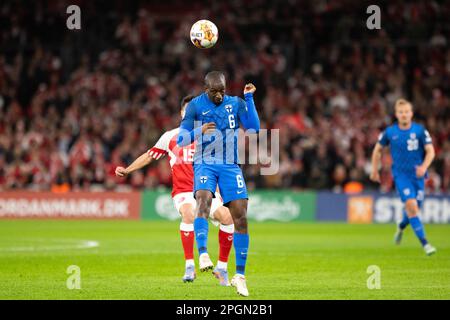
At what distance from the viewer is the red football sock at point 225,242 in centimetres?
1201

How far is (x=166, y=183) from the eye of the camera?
28328 millimetres

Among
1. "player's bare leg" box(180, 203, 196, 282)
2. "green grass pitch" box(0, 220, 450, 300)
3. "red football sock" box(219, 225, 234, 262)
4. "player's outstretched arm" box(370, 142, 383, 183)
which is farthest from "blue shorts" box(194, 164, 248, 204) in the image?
"player's outstretched arm" box(370, 142, 383, 183)

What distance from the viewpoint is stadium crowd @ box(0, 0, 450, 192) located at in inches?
1118

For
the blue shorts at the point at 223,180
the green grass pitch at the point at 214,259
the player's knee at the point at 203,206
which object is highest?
the blue shorts at the point at 223,180

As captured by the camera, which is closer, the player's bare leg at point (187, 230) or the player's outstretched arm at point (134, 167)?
the player's outstretched arm at point (134, 167)

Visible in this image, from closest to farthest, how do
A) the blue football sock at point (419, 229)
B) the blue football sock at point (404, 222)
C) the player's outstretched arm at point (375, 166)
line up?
the blue football sock at point (419, 229) < the player's outstretched arm at point (375, 166) < the blue football sock at point (404, 222)

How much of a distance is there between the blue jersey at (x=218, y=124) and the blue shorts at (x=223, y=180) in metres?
0.09

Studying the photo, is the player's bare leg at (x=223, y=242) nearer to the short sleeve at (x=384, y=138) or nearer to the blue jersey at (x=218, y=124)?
the blue jersey at (x=218, y=124)

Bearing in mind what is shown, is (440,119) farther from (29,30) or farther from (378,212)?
(29,30)

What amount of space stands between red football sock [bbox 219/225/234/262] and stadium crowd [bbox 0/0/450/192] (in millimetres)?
15759

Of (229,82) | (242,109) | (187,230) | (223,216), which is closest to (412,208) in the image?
(223,216)

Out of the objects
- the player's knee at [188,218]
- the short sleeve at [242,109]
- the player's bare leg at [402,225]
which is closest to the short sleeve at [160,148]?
the player's knee at [188,218]

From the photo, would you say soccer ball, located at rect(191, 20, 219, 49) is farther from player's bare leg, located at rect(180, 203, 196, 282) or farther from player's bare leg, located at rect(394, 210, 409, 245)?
player's bare leg, located at rect(394, 210, 409, 245)
